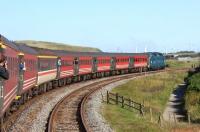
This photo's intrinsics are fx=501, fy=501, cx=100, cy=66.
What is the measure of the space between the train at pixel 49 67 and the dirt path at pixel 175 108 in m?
10.0

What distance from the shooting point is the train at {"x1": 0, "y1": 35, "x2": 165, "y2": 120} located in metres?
20.7

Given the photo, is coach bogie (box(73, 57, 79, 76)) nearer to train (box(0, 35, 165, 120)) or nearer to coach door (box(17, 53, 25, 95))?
train (box(0, 35, 165, 120))

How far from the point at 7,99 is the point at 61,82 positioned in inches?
1157

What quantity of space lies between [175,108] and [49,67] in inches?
478

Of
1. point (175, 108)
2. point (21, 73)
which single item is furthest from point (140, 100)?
point (21, 73)

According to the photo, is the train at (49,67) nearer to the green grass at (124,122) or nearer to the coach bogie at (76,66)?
the coach bogie at (76,66)

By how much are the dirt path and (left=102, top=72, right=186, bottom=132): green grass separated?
55 cm

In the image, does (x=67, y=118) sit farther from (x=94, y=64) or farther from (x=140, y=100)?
(x=94, y=64)

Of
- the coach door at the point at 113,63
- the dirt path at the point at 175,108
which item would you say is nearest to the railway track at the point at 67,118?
the dirt path at the point at 175,108

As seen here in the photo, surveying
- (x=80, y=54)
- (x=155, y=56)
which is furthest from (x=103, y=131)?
(x=155, y=56)

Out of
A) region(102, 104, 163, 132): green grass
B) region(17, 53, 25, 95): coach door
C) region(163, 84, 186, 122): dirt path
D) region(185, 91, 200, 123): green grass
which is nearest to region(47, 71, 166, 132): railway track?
region(102, 104, 163, 132): green grass

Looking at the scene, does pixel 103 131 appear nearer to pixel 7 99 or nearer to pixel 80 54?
pixel 7 99

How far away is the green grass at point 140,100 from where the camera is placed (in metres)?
23.6

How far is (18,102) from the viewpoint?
27922 millimetres
